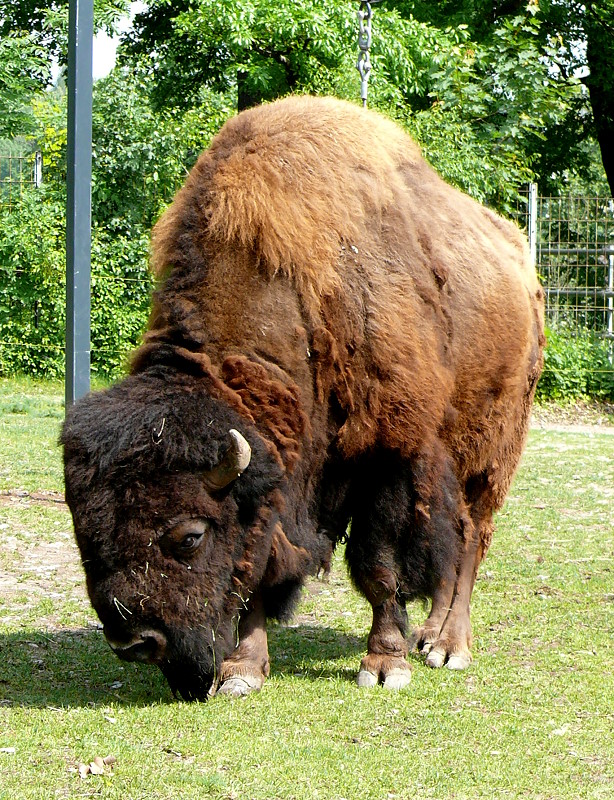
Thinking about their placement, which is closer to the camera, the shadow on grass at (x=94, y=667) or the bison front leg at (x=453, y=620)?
the shadow on grass at (x=94, y=667)

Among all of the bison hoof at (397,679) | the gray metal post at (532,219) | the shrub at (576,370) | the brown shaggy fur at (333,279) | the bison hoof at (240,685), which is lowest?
the bison hoof at (397,679)

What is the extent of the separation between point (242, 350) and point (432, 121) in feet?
41.6

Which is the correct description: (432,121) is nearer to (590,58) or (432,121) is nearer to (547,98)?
(547,98)

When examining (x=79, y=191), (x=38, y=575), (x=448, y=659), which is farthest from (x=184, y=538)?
(x=38, y=575)

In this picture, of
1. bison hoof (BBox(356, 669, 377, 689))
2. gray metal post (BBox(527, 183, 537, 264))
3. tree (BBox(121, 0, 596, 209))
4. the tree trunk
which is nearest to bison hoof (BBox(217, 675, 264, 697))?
bison hoof (BBox(356, 669, 377, 689))

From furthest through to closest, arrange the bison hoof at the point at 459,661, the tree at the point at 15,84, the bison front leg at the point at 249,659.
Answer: the tree at the point at 15,84, the bison hoof at the point at 459,661, the bison front leg at the point at 249,659

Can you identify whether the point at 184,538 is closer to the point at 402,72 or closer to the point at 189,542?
the point at 189,542

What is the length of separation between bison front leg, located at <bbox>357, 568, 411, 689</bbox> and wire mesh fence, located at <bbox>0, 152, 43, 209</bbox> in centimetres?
1425

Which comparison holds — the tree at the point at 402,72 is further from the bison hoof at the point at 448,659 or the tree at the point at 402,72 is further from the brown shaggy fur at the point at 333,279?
the bison hoof at the point at 448,659

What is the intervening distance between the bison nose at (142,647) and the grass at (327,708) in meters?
0.24

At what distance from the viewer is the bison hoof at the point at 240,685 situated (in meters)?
4.75

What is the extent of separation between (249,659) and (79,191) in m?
2.92

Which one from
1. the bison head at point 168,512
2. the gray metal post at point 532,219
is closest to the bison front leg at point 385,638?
the bison head at point 168,512

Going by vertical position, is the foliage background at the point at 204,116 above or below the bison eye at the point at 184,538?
above
